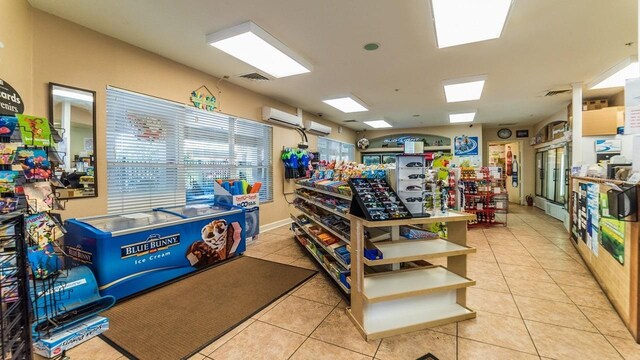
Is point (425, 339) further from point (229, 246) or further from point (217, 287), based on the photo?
point (229, 246)

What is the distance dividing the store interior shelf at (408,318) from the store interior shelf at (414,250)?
0.48 meters

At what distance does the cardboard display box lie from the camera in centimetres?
166

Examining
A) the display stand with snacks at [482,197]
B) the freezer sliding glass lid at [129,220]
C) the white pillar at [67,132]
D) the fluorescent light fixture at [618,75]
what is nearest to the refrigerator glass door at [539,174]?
the display stand with snacks at [482,197]

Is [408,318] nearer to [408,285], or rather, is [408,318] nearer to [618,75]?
[408,285]

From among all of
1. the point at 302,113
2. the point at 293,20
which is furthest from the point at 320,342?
the point at 302,113

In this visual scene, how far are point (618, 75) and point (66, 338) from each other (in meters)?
7.39

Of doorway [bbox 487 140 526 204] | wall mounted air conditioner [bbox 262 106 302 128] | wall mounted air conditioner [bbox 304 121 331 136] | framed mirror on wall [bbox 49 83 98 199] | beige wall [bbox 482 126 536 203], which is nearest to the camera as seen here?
framed mirror on wall [bbox 49 83 98 199]

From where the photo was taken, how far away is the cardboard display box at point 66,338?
1.66m

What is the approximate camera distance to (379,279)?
2453mm

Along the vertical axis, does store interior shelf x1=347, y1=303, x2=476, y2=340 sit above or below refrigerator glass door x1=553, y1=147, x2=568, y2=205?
below

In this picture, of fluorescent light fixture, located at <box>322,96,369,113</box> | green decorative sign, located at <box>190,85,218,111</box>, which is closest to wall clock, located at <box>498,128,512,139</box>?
fluorescent light fixture, located at <box>322,96,369,113</box>

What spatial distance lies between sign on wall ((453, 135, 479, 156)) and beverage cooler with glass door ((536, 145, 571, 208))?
192 cm

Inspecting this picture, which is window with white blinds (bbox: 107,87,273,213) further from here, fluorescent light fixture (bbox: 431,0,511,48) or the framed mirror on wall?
fluorescent light fixture (bbox: 431,0,511,48)

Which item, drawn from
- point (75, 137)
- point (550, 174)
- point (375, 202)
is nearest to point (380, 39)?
point (375, 202)
